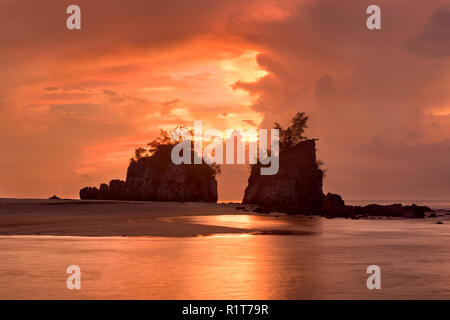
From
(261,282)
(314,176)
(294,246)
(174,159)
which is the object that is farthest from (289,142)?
(261,282)

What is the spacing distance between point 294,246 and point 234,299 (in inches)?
385

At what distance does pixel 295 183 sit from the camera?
241 feet

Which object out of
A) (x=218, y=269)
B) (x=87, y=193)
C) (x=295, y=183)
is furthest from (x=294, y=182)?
(x=218, y=269)

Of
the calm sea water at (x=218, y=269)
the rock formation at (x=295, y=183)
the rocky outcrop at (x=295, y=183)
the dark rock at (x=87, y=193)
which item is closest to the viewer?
the calm sea water at (x=218, y=269)

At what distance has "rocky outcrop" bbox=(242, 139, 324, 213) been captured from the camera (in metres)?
73.0

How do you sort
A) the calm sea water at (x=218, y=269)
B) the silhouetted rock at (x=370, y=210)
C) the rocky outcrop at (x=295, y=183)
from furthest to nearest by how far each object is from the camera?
the rocky outcrop at (x=295, y=183) → the silhouetted rock at (x=370, y=210) → the calm sea water at (x=218, y=269)

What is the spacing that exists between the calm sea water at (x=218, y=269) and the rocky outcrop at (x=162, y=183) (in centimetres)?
7133

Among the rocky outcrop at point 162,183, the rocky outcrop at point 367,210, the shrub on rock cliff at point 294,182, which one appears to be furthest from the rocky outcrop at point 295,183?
the rocky outcrop at point 162,183

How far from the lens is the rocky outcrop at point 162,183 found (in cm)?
9156

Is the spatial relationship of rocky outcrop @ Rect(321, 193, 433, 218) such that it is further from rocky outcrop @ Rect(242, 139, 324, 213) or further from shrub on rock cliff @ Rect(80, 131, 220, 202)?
shrub on rock cliff @ Rect(80, 131, 220, 202)

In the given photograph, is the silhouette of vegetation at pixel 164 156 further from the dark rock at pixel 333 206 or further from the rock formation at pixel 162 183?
the dark rock at pixel 333 206

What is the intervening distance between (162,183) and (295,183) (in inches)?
1196

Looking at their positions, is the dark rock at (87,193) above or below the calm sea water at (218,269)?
above

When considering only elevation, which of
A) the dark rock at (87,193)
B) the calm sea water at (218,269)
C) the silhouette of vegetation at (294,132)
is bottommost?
the calm sea water at (218,269)
